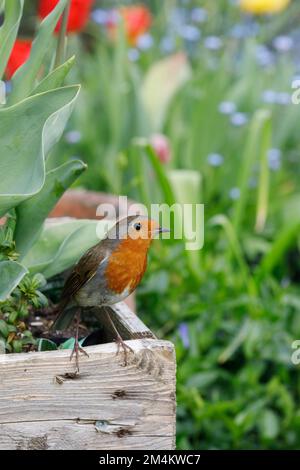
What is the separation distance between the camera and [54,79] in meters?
1.82

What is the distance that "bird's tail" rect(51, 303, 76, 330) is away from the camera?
2.03 m

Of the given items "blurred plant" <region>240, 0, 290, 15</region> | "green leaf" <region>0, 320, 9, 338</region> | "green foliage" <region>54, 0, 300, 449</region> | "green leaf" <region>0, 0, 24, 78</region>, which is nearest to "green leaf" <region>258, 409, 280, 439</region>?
"green foliage" <region>54, 0, 300, 449</region>

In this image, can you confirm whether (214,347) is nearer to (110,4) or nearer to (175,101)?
(175,101)

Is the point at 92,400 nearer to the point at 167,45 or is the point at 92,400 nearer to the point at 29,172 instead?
the point at 29,172

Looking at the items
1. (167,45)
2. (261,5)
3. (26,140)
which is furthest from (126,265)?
(261,5)

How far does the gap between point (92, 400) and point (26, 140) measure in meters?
0.50

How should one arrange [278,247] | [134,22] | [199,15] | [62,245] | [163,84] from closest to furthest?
[62,245] < [278,247] < [163,84] < [134,22] < [199,15]

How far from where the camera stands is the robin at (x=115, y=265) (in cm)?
189

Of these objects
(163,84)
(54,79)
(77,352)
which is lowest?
(77,352)

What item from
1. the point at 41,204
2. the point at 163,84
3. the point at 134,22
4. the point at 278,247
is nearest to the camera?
the point at 41,204

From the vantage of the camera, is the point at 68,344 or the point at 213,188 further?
the point at 213,188

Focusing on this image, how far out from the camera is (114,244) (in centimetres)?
191

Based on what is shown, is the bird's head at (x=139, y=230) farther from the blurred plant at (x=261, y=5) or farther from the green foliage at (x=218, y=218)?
the blurred plant at (x=261, y=5)

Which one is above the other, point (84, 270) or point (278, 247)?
point (278, 247)
